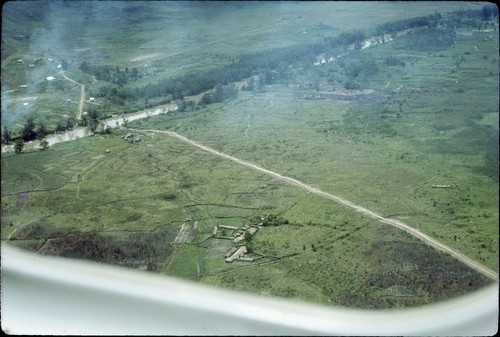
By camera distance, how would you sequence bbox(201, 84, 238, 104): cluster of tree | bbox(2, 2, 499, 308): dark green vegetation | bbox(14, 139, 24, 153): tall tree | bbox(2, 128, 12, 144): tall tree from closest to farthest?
bbox(2, 2, 499, 308): dark green vegetation < bbox(14, 139, 24, 153): tall tree < bbox(2, 128, 12, 144): tall tree < bbox(201, 84, 238, 104): cluster of tree

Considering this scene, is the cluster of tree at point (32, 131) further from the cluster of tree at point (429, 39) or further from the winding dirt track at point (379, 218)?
the cluster of tree at point (429, 39)

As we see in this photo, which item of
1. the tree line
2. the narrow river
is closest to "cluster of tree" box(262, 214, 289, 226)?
the narrow river

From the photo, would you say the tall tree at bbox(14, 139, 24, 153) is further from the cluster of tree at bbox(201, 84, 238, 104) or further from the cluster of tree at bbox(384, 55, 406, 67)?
the cluster of tree at bbox(384, 55, 406, 67)

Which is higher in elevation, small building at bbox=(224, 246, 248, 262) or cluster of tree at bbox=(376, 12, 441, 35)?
cluster of tree at bbox=(376, 12, 441, 35)

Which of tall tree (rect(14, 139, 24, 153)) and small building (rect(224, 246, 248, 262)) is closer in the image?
small building (rect(224, 246, 248, 262))

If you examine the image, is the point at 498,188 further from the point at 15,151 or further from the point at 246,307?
the point at 15,151
